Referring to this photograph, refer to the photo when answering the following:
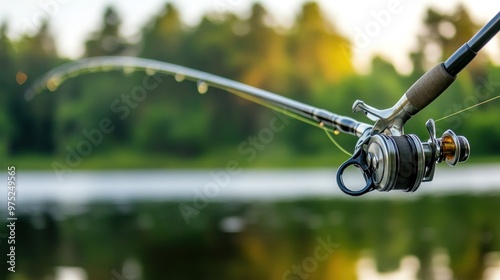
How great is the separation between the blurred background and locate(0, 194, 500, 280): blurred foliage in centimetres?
4

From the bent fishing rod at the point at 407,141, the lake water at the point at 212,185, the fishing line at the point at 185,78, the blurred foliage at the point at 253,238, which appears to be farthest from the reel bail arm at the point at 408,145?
the lake water at the point at 212,185

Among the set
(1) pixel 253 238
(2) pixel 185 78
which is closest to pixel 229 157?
(1) pixel 253 238

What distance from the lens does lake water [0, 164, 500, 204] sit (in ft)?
68.5

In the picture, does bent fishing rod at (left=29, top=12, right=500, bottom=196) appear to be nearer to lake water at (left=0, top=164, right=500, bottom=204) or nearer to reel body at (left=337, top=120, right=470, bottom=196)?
reel body at (left=337, top=120, right=470, bottom=196)

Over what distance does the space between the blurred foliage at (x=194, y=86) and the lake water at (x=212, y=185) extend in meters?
0.83

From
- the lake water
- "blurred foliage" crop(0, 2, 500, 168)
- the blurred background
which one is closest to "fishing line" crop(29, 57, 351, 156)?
the blurred background

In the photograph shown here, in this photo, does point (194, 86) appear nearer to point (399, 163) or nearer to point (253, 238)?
point (253, 238)

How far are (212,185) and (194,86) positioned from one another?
26.8 ft

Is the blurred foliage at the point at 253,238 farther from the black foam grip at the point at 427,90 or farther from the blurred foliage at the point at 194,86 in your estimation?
the blurred foliage at the point at 194,86

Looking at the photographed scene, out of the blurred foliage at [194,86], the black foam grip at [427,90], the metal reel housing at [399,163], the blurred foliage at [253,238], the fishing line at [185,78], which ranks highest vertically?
the blurred foliage at [194,86]

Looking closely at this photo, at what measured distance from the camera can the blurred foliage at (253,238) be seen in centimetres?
902

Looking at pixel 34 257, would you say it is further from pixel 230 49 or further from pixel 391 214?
pixel 230 49

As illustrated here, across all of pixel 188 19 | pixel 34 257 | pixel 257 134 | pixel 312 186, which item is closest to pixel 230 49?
pixel 188 19

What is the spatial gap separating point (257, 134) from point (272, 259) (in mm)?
24991
